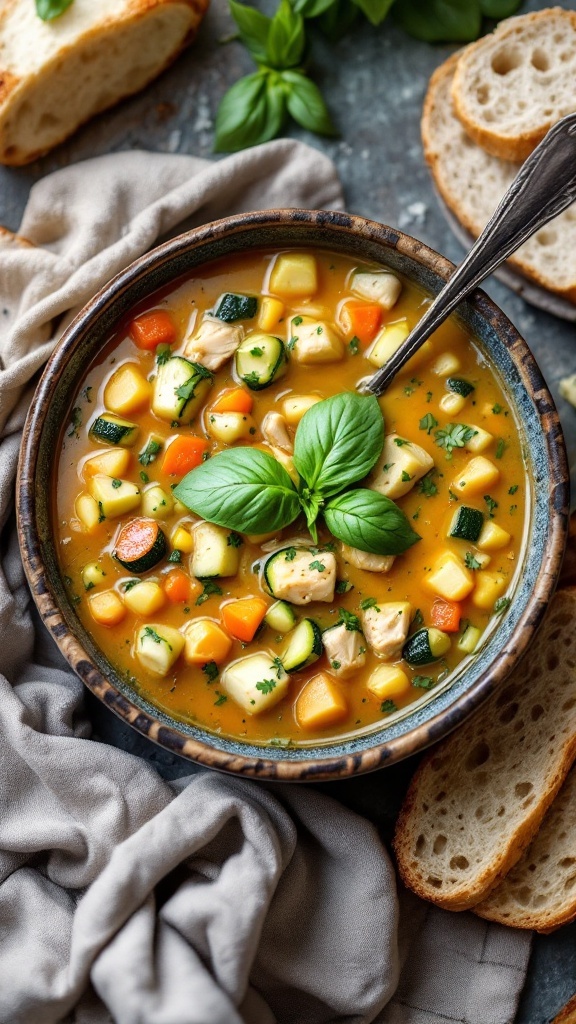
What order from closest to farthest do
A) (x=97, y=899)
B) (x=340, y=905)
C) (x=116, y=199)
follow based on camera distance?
(x=97, y=899) → (x=340, y=905) → (x=116, y=199)

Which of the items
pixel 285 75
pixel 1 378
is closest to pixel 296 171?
pixel 285 75

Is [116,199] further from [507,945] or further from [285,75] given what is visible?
[507,945]

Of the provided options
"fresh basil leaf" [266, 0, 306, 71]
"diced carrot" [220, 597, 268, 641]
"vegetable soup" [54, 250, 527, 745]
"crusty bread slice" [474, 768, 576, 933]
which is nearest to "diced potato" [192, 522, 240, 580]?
"vegetable soup" [54, 250, 527, 745]

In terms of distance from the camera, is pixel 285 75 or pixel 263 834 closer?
pixel 263 834

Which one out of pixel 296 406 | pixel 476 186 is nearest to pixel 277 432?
pixel 296 406

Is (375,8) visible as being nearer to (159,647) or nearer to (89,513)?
(89,513)

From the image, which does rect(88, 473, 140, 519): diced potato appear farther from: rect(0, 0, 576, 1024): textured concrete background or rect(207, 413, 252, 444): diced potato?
rect(0, 0, 576, 1024): textured concrete background

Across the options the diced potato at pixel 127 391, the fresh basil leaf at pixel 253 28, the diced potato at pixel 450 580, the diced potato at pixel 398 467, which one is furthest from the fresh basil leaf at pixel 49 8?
the diced potato at pixel 450 580
